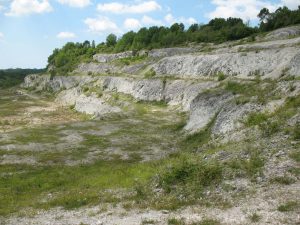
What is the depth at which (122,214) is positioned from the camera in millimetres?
23594

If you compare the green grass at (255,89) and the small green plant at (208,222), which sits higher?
the green grass at (255,89)

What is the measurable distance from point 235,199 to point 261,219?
345cm

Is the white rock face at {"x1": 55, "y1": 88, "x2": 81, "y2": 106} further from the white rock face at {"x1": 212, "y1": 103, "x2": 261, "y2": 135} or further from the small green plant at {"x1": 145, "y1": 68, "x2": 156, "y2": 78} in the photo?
the white rock face at {"x1": 212, "y1": 103, "x2": 261, "y2": 135}

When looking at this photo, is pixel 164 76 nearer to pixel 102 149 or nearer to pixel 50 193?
pixel 102 149

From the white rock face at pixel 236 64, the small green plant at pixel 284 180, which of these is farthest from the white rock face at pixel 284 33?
the small green plant at pixel 284 180

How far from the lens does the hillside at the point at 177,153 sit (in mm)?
23578

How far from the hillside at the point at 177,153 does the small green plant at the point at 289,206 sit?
5cm

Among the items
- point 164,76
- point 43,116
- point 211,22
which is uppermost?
point 211,22

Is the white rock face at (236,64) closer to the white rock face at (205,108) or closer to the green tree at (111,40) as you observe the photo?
the white rock face at (205,108)

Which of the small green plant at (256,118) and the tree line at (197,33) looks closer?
the small green plant at (256,118)

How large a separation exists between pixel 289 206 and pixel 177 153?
83.1ft

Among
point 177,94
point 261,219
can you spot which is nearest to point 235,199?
point 261,219

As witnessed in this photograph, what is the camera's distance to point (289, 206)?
20906 mm

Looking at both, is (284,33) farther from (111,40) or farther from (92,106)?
(111,40)
